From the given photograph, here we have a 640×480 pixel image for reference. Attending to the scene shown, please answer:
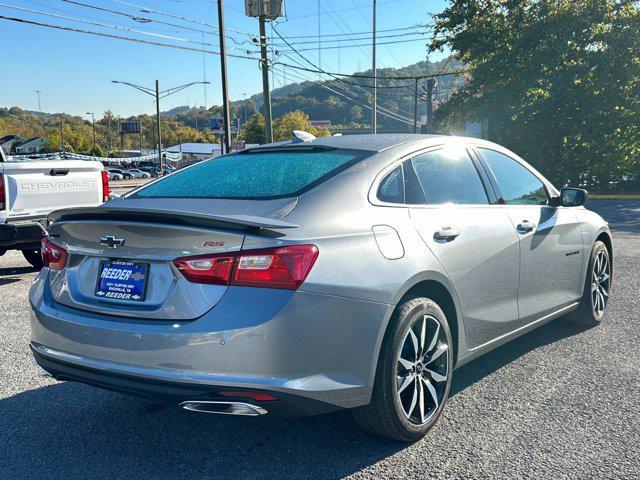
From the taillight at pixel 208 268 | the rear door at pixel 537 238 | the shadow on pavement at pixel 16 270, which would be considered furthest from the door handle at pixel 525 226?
the shadow on pavement at pixel 16 270

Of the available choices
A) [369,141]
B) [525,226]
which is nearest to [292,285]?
[369,141]

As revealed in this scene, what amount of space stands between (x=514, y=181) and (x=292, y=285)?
2485 millimetres

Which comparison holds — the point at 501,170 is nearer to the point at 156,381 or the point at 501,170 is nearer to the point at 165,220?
A: the point at 165,220

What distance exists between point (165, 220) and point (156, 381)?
0.70 metres

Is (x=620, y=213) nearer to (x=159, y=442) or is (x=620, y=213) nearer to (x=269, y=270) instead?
(x=159, y=442)

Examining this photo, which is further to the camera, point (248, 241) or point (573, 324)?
point (573, 324)

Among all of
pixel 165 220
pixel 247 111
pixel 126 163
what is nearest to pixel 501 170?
pixel 165 220

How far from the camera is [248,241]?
2.54m

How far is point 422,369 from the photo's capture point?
10.3 feet

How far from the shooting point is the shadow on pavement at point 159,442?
284 centimetres

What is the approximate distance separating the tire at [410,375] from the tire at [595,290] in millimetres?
2277

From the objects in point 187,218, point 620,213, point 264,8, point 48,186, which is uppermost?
point 264,8

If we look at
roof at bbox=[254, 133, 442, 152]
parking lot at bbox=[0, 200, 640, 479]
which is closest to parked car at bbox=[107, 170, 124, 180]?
parking lot at bbox=[0, 200, 640, 479]

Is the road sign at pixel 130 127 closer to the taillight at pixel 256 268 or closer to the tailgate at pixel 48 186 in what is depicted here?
the tailgate at pixel 48 186
